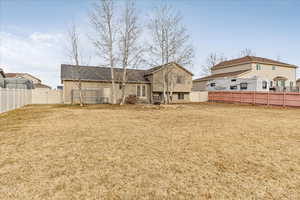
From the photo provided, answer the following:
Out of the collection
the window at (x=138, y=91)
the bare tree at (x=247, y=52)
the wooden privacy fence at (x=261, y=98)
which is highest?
the bare tree at (x=247, y=52)

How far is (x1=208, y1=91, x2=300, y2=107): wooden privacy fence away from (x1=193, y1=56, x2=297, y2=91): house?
5.43 m

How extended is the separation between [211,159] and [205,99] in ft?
85.4

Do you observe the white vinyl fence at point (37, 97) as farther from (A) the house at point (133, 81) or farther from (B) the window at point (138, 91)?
(B) the window at point (138, 91)

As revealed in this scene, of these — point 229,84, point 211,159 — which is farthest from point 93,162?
point 229,84

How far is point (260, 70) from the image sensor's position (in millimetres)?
30250

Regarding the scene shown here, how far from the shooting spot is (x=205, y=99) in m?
28.3

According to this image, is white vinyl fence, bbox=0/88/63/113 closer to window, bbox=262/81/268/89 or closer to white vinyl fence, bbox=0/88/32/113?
white vinyl fence, bbox=0/88/32/113

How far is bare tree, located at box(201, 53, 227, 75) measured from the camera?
45.5 metres

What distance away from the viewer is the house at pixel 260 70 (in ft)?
96.6

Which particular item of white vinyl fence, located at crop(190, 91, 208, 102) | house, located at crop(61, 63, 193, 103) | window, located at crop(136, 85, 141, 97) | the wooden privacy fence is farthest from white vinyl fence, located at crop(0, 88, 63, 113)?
the wooden privacy fence

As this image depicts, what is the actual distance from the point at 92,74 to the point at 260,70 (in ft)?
96.5

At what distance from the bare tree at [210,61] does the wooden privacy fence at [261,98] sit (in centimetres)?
2098

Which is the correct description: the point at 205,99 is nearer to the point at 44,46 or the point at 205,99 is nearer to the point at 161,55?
the point at 161,55

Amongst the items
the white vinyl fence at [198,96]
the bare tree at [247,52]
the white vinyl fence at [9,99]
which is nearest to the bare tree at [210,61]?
the bare tree at [247,52]
